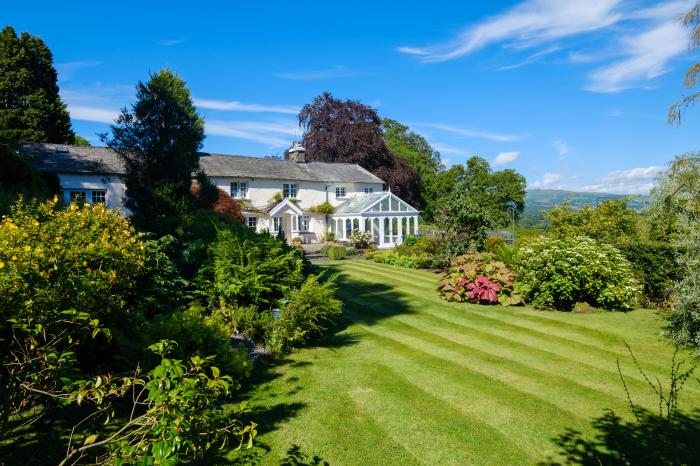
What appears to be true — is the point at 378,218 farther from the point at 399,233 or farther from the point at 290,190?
the point at 290,190

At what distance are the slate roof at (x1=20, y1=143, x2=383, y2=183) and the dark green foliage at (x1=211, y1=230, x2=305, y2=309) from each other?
21.6m

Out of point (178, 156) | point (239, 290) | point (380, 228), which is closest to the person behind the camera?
point (239, 290)

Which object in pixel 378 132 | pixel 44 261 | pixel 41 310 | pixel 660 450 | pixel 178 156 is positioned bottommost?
pixel 660 450

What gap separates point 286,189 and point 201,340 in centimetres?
3373

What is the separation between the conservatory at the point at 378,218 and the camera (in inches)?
1465

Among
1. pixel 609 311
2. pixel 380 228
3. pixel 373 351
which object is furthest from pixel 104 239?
pixel 380 228

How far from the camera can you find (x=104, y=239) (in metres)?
6.86

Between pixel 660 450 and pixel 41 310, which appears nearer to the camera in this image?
pixel 41 310

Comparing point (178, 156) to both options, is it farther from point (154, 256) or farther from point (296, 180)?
point (296, 180)

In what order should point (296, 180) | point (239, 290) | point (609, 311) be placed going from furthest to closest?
point (296, 180) → point (609, 311) → point (239, 290)

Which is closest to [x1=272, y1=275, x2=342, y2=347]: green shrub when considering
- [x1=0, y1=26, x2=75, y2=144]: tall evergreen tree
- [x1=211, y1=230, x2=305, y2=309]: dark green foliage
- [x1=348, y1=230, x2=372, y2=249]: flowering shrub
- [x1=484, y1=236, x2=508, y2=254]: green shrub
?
[x1=211, y1=230, x2=305, y2=309]: dark green foliage

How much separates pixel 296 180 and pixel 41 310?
3691 cm

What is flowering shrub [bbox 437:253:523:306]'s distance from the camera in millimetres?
13219

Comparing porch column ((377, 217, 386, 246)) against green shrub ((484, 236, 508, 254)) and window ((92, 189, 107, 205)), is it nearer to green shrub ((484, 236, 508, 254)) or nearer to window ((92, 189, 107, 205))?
green shrub ((484, 236, 508, 254))
